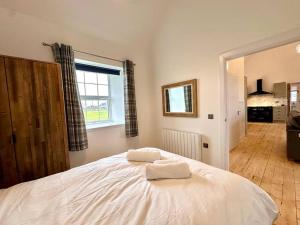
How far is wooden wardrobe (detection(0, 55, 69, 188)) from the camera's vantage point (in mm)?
1466

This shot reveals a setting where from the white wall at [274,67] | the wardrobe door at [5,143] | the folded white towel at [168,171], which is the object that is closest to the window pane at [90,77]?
the wardrobe door at [5,143]

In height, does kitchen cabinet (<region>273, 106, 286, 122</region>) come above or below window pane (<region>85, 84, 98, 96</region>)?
below

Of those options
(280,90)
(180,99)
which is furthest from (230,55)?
(280,90)

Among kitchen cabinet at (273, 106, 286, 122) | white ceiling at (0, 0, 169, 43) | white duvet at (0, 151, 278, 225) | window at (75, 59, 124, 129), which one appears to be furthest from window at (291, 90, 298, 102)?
white duvet at (0, 151, 278, 225)

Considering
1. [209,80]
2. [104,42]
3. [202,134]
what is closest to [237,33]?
[209,80]

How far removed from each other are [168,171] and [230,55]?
180cm

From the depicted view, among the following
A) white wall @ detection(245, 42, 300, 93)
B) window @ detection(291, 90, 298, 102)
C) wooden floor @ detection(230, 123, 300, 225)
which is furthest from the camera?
window @ detection(291, 90, 298, 102)

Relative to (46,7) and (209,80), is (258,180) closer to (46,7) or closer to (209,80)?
(209,80)

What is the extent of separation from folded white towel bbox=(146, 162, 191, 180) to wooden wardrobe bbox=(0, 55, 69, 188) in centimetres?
121

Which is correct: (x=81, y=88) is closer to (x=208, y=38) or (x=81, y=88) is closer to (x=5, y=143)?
(x=5, y=143)

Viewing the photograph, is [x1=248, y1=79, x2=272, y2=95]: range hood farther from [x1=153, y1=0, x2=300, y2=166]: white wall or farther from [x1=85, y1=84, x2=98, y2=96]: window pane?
[x1=85, y1=84, x2=98, y2=96]: window pane

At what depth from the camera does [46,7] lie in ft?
6.40

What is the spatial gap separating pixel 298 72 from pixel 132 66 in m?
8.08

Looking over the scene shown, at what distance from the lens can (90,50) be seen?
A: 2457 mm
